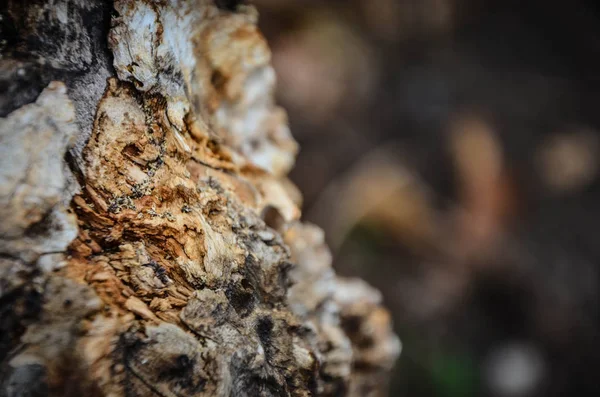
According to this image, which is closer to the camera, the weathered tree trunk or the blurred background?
the weathered tree trunk

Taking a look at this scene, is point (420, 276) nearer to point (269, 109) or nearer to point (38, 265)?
point (269, 109)

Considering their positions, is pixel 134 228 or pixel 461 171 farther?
pixel 461 171

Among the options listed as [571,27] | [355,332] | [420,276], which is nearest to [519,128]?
[571,27]

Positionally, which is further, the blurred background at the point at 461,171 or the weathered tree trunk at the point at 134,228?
the blurred background at the point at 461,171
